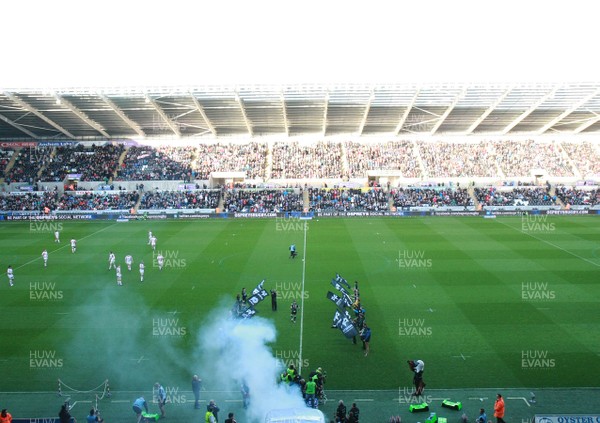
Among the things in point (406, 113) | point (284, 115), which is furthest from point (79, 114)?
point (406, 113)

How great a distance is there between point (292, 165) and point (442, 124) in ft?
67.1

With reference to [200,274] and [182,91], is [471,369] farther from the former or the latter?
[182,91]

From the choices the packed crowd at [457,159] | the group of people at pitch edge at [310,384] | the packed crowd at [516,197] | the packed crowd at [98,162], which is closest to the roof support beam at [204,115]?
the packed crowd at [98,162]

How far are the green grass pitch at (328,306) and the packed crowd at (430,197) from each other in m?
12.6

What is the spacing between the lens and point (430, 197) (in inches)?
2124

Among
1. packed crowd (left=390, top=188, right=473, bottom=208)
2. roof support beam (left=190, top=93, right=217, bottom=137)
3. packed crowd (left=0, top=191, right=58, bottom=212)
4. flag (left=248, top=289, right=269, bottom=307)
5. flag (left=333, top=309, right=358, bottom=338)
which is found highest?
roof support beam (left=190, top=93, right=217, bottom=137)

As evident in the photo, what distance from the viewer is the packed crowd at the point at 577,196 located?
52156mm

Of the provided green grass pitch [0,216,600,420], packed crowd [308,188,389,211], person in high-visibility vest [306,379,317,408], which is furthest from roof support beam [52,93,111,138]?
person in high-visibility vest [306,379,317,408]

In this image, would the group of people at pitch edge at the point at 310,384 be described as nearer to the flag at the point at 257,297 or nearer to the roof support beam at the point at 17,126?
the flag at the point at 257,297

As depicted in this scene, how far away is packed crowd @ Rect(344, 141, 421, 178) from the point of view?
61.8 meters

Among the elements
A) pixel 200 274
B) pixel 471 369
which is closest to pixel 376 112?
pixel 200 274

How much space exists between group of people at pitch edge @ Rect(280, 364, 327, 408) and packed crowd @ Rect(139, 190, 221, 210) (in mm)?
39614

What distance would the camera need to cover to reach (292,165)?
6275 centimetres

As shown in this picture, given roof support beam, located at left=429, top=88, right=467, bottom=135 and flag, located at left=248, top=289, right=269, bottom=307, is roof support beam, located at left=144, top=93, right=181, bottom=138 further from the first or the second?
Answer: flag, located at left=248, top=289, right=269, bottom=307
